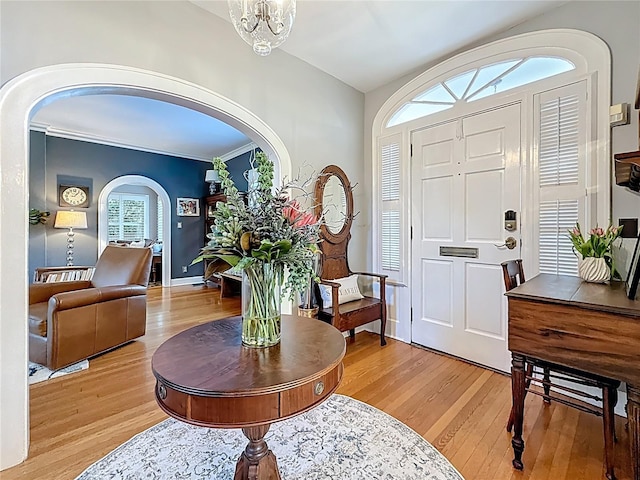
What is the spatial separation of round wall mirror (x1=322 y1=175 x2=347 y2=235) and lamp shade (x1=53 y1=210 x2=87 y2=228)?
4.59 metres

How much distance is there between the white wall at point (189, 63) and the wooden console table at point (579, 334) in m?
2.12

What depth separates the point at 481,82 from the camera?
275 centimetres

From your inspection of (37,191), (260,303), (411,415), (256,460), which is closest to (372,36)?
(260,303)

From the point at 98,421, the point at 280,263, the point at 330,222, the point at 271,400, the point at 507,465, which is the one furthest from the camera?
the point at 330,222

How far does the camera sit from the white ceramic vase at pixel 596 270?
188 centimetres

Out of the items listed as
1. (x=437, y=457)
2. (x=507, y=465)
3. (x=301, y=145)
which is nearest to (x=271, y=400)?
(x=437, y=457)

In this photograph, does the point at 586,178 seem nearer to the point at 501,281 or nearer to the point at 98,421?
Answer: the point at 501,281

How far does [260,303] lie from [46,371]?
2.68 m

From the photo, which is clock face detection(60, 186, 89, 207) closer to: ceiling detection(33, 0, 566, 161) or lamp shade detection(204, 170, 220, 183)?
ceiling detection(33, 0, 566, 161)

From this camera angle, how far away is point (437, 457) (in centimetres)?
161

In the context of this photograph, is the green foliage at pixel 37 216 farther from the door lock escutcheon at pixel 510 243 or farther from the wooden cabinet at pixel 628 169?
the wooden cabinet at pixel 628 169

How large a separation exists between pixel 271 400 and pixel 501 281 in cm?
241

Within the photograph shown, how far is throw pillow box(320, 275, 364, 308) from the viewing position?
2.98 metres

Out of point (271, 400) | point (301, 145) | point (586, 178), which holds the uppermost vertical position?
point (301, 145)
